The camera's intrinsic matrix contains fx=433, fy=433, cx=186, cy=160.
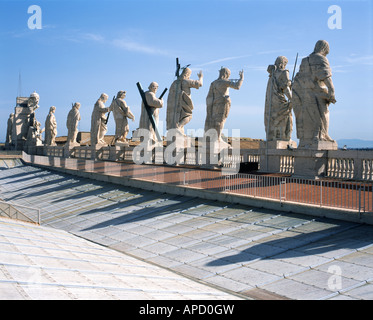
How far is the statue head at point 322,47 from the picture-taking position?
15.0m

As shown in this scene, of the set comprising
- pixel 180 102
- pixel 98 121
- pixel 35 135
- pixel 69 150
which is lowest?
pixel 69 150

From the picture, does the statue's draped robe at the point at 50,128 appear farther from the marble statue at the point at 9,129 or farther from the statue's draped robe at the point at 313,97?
the statue's draped robe at the point at 313,97

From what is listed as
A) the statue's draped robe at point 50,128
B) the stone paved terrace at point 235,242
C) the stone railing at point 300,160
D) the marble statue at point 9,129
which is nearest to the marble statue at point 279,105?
the stone railing at point 300,160

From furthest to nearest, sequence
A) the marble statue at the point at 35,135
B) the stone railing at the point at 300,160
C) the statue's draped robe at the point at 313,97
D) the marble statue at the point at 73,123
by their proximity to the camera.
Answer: the marble statue at the point at 35,135 < the marble statue at the point at 73,123 < the statue's draped robe at the point at 313,97 < the stone railing at the point at 300,160

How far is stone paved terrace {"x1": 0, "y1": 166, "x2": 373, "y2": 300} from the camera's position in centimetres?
743

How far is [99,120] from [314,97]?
66.7 ft

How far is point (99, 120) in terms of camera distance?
107 feet

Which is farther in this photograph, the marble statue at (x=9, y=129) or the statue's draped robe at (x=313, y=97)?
the marble statue at (x=9, y=129)

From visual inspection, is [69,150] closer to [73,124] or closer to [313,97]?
[73,124]

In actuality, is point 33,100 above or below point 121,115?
above

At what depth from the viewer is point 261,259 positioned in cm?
873

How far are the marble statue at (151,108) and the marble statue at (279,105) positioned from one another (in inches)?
269

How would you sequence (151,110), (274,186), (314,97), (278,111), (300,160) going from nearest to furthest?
(274,186)
(314,97)
(300,160)
(278,111)
(151,110)

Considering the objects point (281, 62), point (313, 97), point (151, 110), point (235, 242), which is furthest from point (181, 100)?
point (235, 242)
